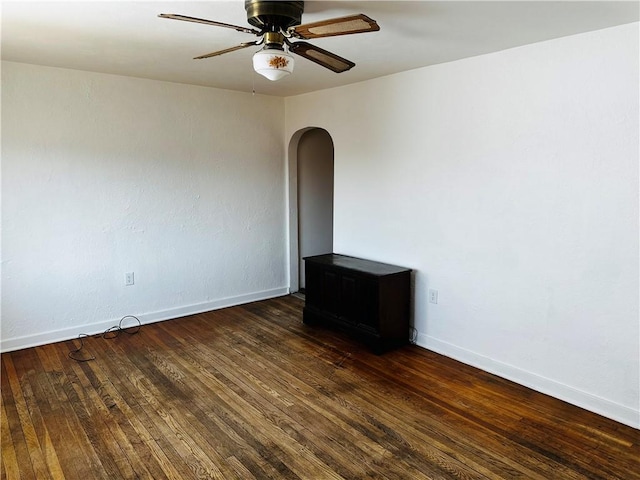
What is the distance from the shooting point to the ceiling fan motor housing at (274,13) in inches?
82.4

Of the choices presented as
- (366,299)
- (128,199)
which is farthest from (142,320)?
(366,299)

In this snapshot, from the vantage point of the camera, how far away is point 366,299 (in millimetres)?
3779

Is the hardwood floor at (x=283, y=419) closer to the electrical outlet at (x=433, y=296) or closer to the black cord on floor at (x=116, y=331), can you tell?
Answer: the black cord on floor at (x=116, y=331)

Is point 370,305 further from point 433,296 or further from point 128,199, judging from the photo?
point 128,199

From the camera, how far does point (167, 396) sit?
3.02m

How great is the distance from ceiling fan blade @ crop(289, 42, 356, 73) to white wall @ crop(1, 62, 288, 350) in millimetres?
2461

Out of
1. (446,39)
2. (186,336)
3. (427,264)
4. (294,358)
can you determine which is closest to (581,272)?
(427,264)

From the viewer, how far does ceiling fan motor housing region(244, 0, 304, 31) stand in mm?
2092

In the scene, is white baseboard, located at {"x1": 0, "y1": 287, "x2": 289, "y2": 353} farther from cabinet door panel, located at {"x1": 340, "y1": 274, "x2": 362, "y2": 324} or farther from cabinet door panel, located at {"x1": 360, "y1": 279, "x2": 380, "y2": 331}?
cabinet door panel, located at {"x1": 360, "y1": 279, "x2": 380, "y2": 331}

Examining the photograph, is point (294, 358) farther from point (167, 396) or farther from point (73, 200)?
point (73, 200)

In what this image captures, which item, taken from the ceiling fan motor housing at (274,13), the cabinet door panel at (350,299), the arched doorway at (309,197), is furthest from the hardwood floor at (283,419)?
the ceiling fan motor housing at (274,13)

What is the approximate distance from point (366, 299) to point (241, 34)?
2.28 metres

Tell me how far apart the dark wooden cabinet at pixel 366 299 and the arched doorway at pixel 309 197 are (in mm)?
1341

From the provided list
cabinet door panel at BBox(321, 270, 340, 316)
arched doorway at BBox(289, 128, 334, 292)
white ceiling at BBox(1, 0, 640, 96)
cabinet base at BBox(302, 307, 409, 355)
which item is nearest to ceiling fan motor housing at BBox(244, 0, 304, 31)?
white ceiling at BBox(1, 0, 640, 96)
